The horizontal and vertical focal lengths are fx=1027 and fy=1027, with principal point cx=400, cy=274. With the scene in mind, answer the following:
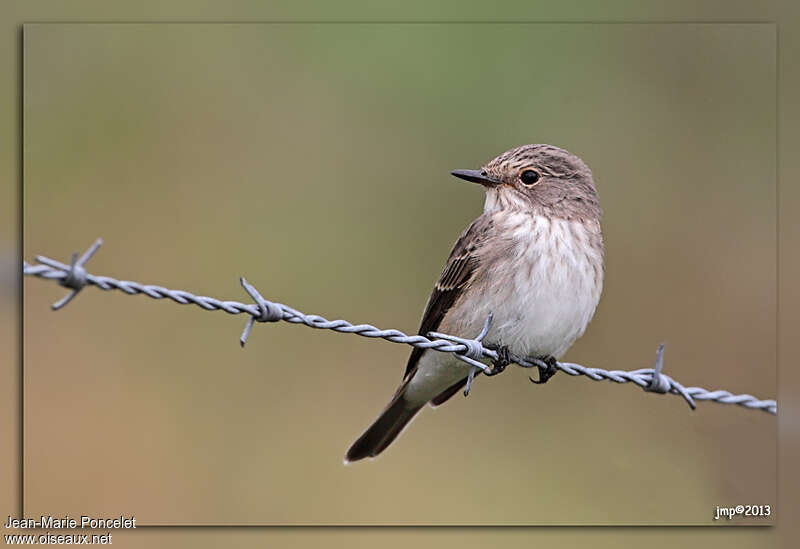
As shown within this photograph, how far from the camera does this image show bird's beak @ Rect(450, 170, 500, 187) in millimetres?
6203

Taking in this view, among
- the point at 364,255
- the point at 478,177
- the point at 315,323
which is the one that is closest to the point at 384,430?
the point at 478,177

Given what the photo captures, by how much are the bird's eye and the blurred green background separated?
133 centimetres

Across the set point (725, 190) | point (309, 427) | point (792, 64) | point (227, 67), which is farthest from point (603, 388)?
point (227, 67)

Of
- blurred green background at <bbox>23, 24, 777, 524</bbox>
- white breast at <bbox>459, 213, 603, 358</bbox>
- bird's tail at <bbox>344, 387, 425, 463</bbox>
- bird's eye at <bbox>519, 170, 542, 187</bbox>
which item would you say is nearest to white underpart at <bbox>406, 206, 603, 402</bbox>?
white breast at <bbox>459, 213, 603, 358</bbox>

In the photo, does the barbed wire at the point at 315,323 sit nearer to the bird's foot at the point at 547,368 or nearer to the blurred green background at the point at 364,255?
the bird's foot at the point at 547,368

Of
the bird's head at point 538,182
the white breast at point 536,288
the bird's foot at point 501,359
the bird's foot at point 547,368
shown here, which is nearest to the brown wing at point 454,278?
the white breast at point 536,288

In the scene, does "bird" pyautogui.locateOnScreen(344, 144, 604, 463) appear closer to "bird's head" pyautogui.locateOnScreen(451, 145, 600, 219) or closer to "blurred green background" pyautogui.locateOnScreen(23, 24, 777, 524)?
"bird's head" pyautogui.locateOnScreen(451, 145, 600, 219)

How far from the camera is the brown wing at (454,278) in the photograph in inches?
236

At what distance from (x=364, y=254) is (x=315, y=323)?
13.4ft

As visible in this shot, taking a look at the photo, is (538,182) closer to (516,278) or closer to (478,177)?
(478,177)

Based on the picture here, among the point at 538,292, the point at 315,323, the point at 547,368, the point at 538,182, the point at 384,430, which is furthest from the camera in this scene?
the point at 384,430

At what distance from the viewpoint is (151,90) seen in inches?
306

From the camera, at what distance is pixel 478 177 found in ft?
20.4

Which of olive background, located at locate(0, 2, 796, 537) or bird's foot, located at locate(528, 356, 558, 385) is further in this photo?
olive background, located at locate(0, 2, 796, 537)
